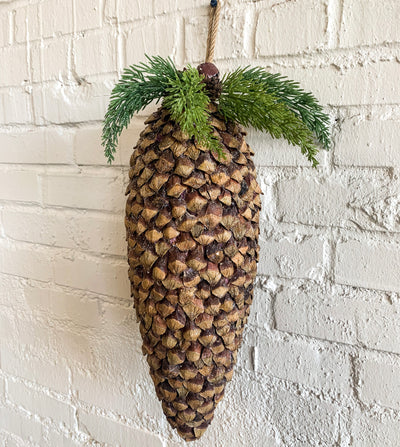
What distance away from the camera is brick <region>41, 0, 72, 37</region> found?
66 centimetres

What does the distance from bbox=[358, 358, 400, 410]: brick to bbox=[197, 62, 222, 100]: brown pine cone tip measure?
1.23ft

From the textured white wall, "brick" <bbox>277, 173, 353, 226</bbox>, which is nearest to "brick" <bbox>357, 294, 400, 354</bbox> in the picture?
the textured white wall

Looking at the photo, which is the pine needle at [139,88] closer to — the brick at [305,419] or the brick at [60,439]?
the brick at [305,419]

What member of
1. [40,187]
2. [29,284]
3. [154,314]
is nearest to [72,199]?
[40,187]

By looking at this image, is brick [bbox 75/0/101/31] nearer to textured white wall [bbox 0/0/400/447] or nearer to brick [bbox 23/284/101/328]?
textured white wall [bbox 0/0/400/447]

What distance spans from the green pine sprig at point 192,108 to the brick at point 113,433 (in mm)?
537

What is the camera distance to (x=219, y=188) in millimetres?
396

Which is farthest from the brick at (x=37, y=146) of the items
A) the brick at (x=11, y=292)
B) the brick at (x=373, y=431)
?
the brick at (x=373, y=431)

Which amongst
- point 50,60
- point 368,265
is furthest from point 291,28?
point 50,60

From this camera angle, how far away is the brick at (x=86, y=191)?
2.17 feet

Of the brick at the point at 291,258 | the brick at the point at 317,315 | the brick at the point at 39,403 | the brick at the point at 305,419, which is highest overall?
the brick at the point at 291,258

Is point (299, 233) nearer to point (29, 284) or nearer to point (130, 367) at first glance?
point (130, 367)

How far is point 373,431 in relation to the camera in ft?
1.75

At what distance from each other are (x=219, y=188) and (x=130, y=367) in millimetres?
436
